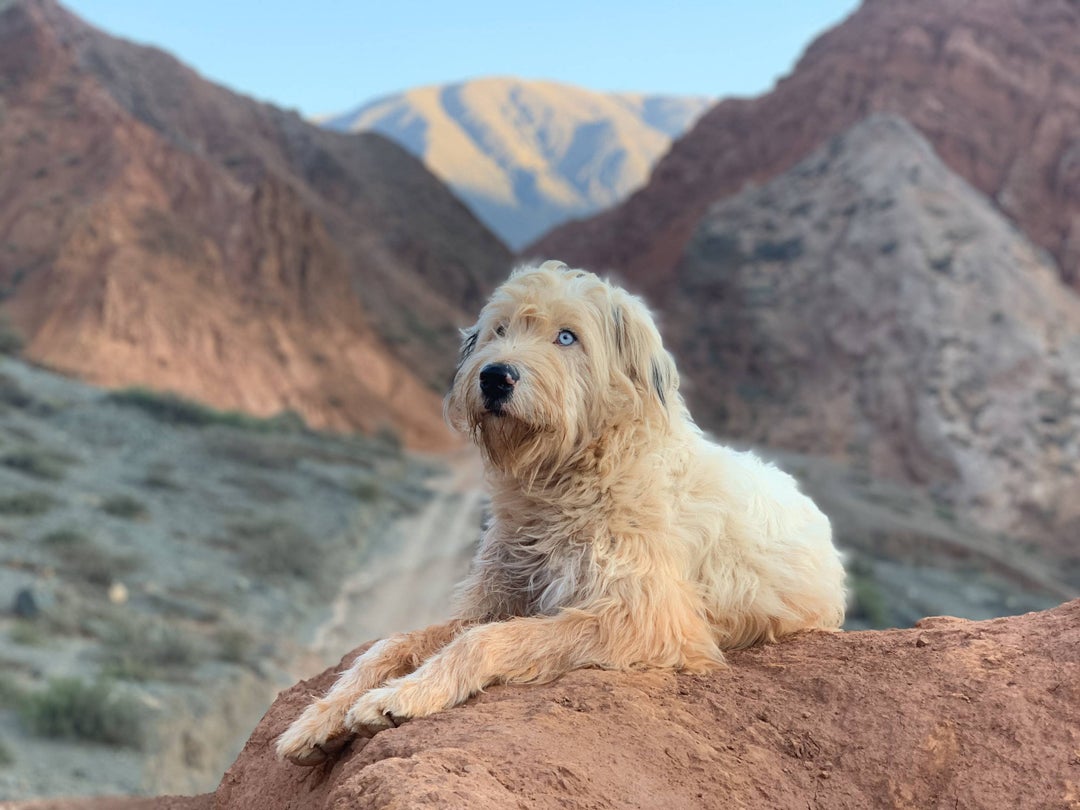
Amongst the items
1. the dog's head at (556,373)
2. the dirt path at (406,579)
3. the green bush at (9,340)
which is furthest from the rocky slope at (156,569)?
the dog's head at (556,373)

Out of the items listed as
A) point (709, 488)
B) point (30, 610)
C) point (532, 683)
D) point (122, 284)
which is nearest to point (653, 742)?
point (532, 683)

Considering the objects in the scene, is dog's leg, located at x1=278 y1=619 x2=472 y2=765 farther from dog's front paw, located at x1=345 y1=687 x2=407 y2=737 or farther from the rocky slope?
the rocky slope

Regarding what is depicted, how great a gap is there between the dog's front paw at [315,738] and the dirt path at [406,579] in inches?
434

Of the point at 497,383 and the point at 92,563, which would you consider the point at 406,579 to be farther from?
the point at 497,383

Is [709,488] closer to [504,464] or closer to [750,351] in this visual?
[504,464]

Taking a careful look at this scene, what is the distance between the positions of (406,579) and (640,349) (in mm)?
18295

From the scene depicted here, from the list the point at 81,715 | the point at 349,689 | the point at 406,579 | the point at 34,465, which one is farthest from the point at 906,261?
the point at 349,689

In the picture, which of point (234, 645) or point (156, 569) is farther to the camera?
point (156, 569)

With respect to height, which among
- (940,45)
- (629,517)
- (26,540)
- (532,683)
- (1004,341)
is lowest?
(26,540)

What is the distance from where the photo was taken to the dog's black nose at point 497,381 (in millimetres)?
4289

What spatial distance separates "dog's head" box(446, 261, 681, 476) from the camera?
14.2 feet

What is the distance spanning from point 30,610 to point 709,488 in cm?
1479

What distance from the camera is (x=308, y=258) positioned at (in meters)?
45.5

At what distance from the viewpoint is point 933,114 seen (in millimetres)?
53406
